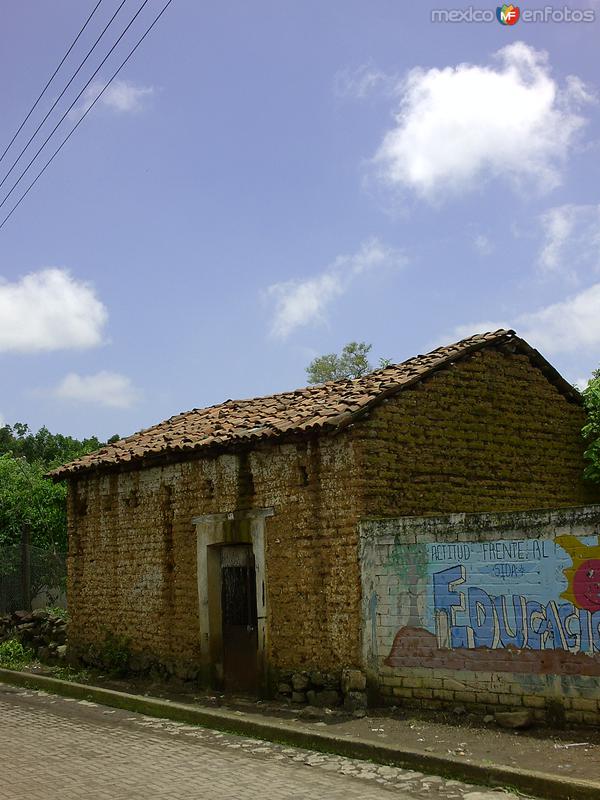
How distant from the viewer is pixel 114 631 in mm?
13945

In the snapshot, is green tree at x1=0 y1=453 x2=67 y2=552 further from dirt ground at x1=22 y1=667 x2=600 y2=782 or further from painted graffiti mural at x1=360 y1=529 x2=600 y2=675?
painted graffiti mural at x1=360 y1=529 x2=600 y2=675

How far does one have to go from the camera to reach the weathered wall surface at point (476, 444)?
34.3ft

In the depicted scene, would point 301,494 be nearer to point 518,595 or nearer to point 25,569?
point 518,595

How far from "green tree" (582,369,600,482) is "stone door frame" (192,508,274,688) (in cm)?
511

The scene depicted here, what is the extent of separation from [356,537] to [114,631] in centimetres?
577

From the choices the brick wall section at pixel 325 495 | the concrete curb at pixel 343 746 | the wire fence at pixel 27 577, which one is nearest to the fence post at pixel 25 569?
the wire fence at pixel 27 577

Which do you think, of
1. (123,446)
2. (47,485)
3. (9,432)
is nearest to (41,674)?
(123,446)

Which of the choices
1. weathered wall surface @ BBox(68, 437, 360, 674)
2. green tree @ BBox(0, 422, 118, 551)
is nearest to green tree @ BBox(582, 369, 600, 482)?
weathered wall surface @ BBox(68, 437, 360, 674)

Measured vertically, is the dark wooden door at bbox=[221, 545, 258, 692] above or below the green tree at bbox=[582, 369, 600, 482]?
below

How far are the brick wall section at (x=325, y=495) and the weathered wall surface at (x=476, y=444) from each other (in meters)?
0.02

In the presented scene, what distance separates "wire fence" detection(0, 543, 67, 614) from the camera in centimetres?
1836

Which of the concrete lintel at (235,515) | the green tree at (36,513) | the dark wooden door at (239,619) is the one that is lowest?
the dark wooden door at (239,619)

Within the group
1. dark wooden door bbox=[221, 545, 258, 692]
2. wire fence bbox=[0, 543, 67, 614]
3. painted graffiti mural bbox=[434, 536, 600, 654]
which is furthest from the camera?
wire fence bbox=[0, 543, 67, 614]

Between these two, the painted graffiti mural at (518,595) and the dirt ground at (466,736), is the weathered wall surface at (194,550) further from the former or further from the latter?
the painted graffiti mural at (518,595)
